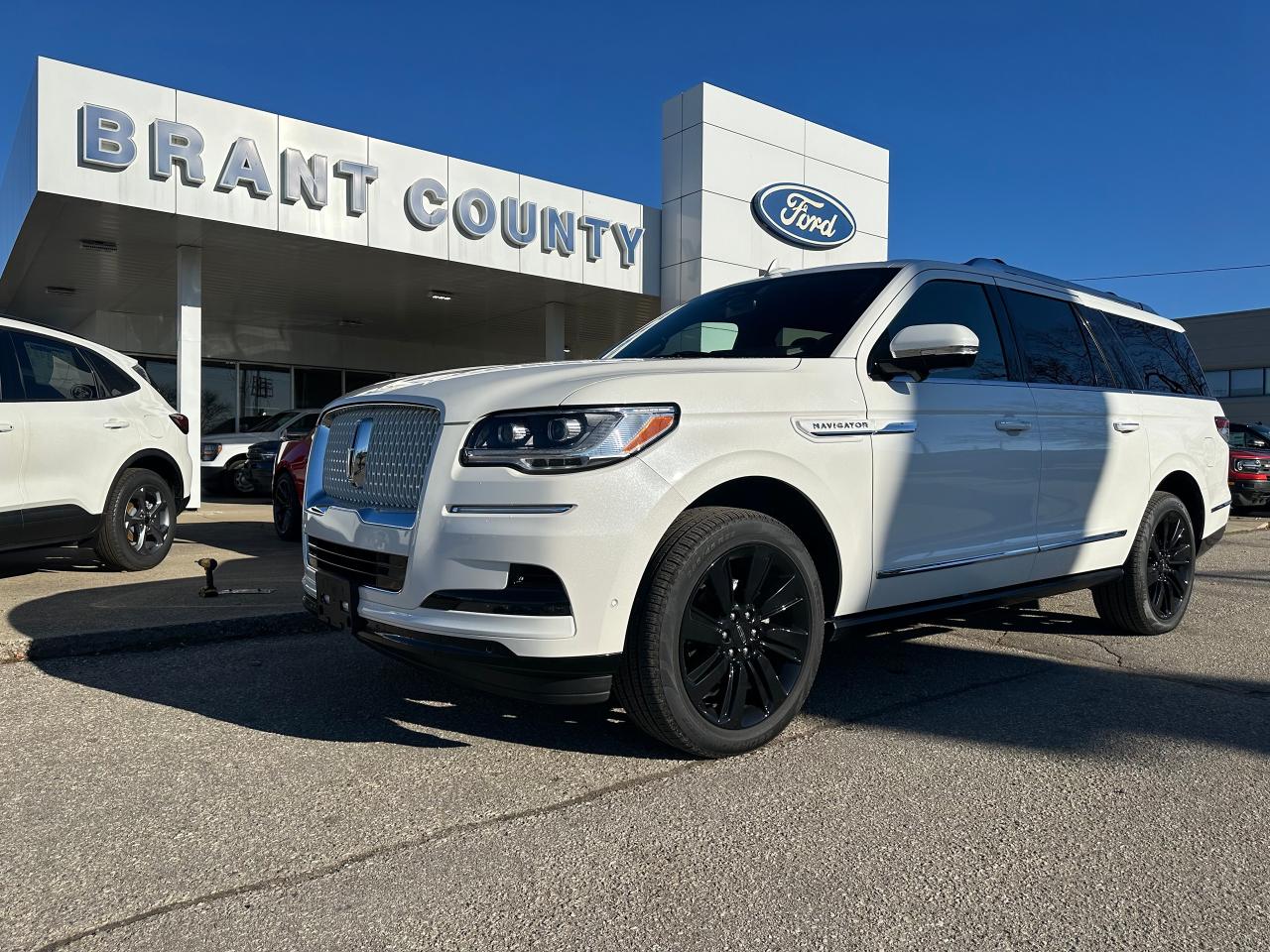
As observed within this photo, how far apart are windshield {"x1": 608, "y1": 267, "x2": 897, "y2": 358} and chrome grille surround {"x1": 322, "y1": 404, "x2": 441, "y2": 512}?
1.36 meters

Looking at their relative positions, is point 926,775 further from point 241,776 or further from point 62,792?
point 62,792

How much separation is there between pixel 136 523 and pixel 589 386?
5369 mm

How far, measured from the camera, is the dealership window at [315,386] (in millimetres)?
21016

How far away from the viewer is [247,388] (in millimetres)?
20312

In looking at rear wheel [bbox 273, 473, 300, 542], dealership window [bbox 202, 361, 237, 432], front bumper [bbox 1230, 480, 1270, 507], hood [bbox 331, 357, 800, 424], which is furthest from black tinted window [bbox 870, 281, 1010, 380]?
dealership window [bbox 202, 361, 237, 432]

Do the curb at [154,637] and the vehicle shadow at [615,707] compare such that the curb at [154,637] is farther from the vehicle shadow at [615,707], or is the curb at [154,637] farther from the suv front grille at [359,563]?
the suv front grille at [359,563]

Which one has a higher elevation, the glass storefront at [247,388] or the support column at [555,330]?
the support column at [555,330]

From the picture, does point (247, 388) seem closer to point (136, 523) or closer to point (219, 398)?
point (219, 398)

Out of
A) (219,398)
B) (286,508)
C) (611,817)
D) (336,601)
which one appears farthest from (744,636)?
(219,398)

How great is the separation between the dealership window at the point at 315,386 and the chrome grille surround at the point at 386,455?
59.3 feet

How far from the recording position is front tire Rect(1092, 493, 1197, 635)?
5.19 meters

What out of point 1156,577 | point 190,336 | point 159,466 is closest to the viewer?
point 1156,577

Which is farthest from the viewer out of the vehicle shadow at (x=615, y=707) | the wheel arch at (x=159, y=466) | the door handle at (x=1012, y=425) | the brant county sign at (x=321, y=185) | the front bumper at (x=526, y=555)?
the brant county sign at (x=321, y=185)

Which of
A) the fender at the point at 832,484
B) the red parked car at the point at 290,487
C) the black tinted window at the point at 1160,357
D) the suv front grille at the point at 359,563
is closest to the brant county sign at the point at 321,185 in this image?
the red parked car at the point at 290,487
